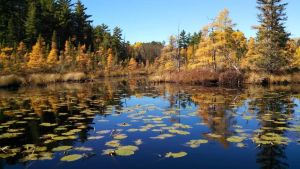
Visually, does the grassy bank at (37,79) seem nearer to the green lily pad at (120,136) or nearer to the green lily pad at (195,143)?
the green lily pad at (120,136)

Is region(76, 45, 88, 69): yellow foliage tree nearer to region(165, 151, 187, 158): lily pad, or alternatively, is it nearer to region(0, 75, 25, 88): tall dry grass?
region(0, 75, 25, 88): tall dry grass

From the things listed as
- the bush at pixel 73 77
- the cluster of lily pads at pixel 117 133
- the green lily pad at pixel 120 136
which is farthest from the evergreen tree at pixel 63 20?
the green lily pad at pixel 120 136

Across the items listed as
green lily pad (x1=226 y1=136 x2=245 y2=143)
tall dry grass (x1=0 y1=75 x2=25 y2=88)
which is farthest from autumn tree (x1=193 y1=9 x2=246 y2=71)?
green lily pad (x1=226 y1=136 x2=245 y2=143)

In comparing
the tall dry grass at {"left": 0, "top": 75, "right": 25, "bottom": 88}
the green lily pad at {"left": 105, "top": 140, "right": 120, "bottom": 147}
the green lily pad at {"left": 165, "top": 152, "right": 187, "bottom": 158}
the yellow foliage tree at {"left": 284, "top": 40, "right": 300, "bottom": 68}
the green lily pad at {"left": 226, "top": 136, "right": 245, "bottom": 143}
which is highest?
the yellow foliage tree at {"left": 284, "top": 40, "right": 300, "bottom": 68}

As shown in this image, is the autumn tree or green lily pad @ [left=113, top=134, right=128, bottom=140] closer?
green lily pad @ [left=113, top=134, right=128, bottom=140]

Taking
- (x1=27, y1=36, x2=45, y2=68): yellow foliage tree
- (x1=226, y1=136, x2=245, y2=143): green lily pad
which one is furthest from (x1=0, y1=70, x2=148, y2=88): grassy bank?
(x1=226, y1=136, x2=245, y2=143): green lily pad

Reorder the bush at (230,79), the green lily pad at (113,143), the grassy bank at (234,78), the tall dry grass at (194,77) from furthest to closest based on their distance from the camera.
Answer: the tall dry grass at (194,77), the grassy bank at (234,78), the bush at (230,79), the green lily pad at (113,143)

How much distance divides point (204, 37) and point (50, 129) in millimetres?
32049

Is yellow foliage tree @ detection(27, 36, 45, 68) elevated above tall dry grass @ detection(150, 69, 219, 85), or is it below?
above

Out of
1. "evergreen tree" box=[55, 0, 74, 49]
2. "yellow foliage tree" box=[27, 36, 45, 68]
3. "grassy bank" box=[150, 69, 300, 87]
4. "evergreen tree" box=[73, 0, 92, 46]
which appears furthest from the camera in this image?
"evergreen tree" box=[73, 0, 92, 46]

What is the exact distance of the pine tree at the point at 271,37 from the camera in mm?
35562

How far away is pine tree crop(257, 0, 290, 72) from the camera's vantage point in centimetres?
3556

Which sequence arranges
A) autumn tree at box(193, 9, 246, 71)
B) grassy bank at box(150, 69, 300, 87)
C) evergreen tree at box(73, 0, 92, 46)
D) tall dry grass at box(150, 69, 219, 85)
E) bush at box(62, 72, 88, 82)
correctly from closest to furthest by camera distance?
grassy bank at box(150, 69, 300, 87) < tall dry grass at box(150, 69, 219, 85) < autumn tree at box(193, 9, 246, 71) < bush at box(62, 72, 88, 82) < evergreen tree at box(73, 0, 92, 46)

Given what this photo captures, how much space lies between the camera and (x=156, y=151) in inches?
305
